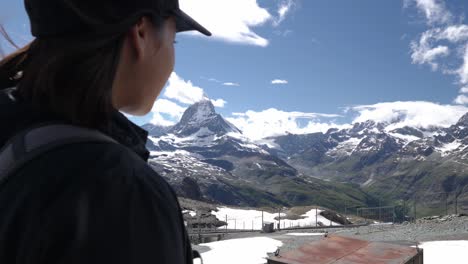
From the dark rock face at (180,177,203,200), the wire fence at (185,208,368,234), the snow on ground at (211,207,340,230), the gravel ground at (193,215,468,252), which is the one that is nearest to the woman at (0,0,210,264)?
the gravel ground at (193,215,468,252)

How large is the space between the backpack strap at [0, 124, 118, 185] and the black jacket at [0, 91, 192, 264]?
0.07ft

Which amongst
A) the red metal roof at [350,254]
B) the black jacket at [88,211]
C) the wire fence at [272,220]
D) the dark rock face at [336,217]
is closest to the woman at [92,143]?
the black jacket at [88,211]

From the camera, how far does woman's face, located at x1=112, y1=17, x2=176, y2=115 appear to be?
152 cm

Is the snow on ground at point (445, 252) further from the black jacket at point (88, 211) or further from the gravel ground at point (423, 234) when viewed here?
the black jacket at point (88, 211)

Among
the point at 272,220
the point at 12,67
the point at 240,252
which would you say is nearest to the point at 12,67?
the point at 12,67

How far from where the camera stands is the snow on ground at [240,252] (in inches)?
949

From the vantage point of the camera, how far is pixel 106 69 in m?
1.41

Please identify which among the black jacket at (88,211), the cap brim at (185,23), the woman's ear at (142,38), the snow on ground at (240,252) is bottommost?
the snow on ground at (240,252)

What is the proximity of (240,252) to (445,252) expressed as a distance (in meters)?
11.4

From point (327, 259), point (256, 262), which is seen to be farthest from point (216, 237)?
point (327, 259)

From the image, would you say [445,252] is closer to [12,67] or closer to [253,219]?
[12,67]

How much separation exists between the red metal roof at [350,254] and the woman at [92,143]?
30.8ft

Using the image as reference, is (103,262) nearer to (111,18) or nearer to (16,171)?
(16,171)

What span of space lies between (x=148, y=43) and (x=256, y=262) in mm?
22930
